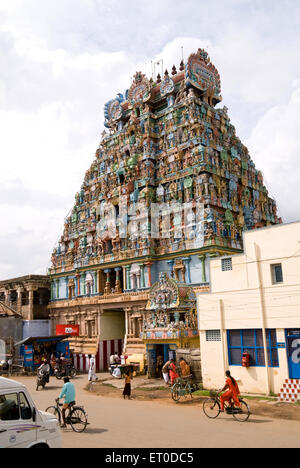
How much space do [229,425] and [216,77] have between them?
38678 millimetres

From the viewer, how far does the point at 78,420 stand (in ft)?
45.0

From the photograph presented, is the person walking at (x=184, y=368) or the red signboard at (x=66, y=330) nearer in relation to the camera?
the person walking at (x=184, y=368)

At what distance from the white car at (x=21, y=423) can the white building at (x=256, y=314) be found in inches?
497

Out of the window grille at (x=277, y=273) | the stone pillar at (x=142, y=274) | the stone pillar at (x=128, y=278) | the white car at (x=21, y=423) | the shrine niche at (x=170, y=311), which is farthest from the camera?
the stone pillar at (x=128, y=278)

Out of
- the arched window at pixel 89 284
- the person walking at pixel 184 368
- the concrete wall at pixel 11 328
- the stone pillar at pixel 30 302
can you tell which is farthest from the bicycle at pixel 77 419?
the stone pillar at pixel 30 302

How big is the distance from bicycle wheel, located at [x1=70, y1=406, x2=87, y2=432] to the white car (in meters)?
3.48

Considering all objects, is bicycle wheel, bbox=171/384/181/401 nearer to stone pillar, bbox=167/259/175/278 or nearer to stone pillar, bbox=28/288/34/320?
stone pillar, bbox=167/259/175/278

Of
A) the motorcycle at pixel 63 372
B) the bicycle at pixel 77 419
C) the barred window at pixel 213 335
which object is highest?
the barred window at pixel 213 335

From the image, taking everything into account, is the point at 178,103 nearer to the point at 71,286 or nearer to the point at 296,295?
the point at 71,286

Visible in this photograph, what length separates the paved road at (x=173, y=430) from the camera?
470 inches

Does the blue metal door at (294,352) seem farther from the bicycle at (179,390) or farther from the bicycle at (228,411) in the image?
the bicycle at (179,390)

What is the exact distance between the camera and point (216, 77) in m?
44.6
